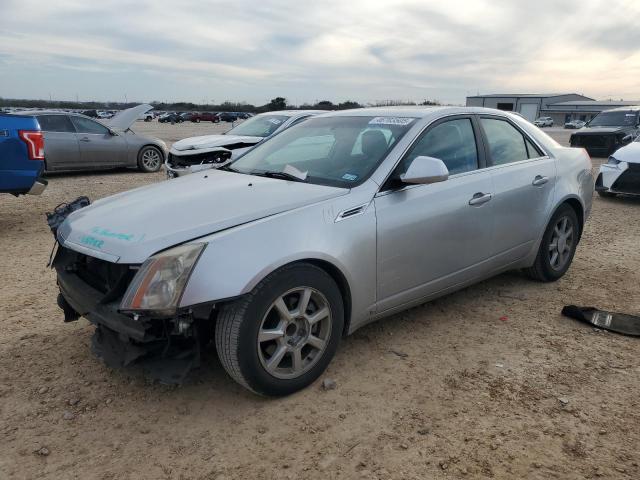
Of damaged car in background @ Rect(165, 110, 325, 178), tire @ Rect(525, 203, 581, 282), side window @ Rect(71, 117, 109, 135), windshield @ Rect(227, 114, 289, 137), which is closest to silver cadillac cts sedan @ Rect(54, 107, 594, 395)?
tire @ Rect(525, 203, 581, 282)

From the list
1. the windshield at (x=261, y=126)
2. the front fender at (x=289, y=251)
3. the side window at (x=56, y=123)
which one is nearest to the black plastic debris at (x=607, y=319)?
the front fender at (x=289, y=251)

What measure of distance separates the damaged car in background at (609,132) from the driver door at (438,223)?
1458cm

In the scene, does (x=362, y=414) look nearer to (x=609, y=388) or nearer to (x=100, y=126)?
(x=609, y=388)

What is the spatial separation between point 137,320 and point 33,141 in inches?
194

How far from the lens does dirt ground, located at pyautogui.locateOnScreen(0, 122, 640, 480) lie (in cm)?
245

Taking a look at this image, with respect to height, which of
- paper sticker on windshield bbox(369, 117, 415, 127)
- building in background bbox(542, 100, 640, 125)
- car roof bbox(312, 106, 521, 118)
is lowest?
building in background bbox(542, 100, 640, 125)

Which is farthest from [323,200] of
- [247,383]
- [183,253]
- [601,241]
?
[601,241]

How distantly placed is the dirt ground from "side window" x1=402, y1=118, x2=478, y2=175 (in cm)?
121

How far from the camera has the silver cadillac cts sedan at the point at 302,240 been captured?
2.64 meters

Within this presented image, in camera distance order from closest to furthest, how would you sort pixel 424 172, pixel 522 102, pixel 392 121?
pixel 424 172 → pixel 392 121 → pixel 522 102

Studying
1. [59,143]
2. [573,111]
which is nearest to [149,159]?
[59,143]

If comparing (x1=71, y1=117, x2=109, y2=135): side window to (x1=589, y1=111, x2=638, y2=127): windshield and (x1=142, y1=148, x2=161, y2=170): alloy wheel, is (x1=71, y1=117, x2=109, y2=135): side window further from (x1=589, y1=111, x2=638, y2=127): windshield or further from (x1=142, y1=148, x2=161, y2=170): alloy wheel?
(x1=589, y1=111, x2=638, y2=127): windshield

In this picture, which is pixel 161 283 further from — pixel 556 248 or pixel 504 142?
pixel 556 248

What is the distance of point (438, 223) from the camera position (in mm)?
3535
